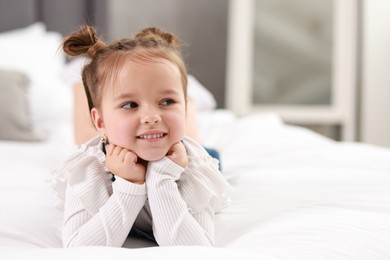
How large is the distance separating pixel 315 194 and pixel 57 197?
0.50m

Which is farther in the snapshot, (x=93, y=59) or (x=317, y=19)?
(x=317, y=19)

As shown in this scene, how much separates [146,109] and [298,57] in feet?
9.18

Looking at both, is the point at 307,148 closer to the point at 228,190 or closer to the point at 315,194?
the point at 315,194

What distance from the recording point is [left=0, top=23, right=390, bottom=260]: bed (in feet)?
2.44

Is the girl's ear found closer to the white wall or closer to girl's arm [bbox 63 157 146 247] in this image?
girl's arm [bbox 63 157 146 247]

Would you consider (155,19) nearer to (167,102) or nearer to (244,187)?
(244,187)

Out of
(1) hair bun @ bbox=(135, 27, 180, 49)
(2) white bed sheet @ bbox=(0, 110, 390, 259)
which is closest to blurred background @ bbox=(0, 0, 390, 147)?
(2) white bed sheet @ bbox=(0, 110, 390, 259)

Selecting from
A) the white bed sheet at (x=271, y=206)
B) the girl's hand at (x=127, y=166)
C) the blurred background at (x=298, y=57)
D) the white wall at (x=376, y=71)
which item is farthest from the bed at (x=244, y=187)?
the white wall at (x=376, y=71)

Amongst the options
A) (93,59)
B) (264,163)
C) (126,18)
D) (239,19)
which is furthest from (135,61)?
(239,19)

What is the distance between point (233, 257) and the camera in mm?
654

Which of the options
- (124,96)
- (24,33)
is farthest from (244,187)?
(24,33)

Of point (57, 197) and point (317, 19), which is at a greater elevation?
point (317, 19)

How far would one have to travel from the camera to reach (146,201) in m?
0.95

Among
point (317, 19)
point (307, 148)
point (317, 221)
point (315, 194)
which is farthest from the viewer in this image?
point (317, 19)
